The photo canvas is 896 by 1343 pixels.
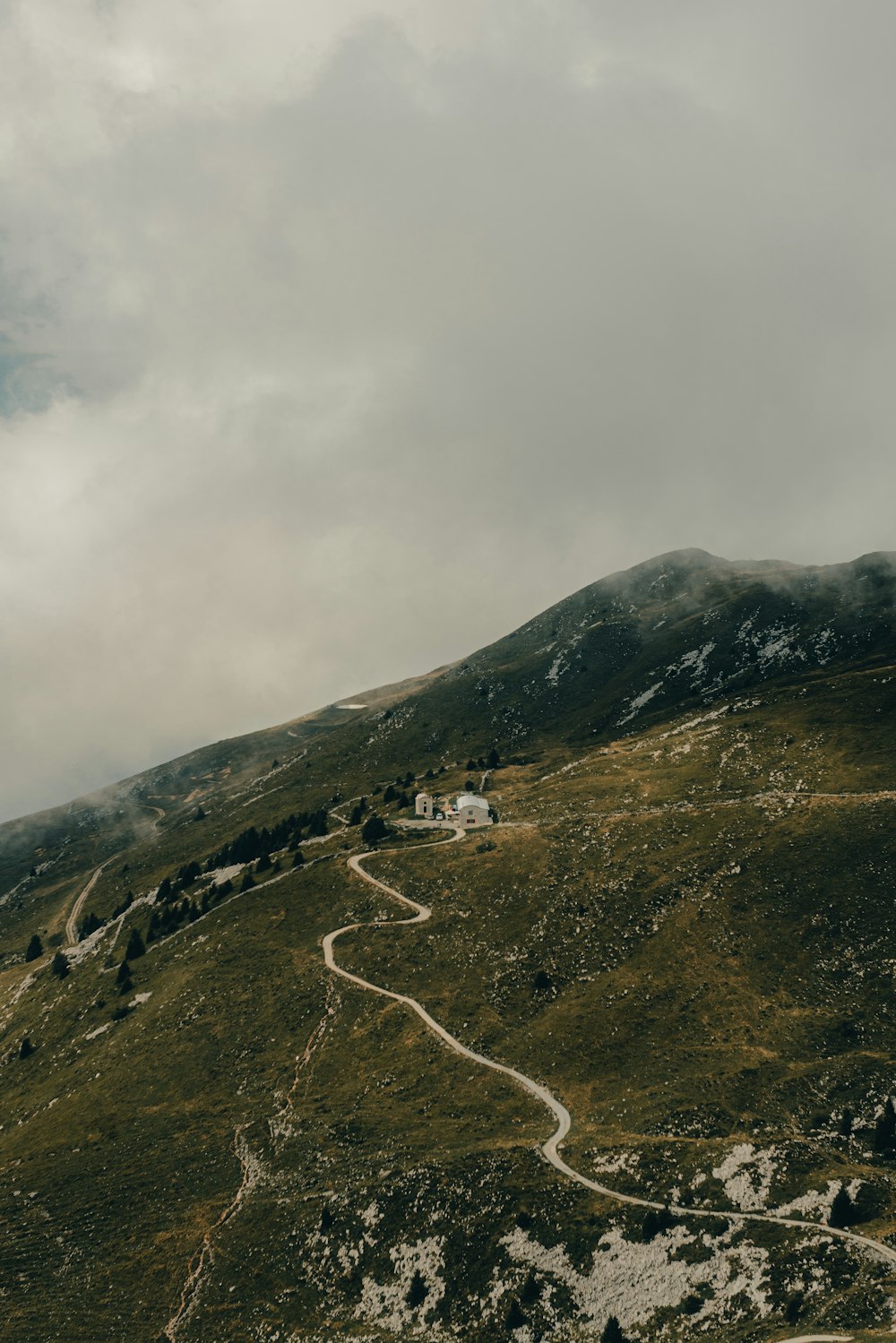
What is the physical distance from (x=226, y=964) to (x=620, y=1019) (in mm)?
59752

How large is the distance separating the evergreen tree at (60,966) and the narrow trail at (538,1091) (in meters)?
59.4

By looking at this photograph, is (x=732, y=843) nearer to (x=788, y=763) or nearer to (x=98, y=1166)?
(x=788, y=763)

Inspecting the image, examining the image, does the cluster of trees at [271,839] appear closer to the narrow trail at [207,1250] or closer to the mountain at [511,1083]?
the mountain at [511,1083]

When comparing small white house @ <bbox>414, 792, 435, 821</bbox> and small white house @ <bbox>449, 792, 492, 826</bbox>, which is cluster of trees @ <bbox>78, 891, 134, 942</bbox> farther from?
small white house @ <bbox>449, 792, 492, 826</bbox>

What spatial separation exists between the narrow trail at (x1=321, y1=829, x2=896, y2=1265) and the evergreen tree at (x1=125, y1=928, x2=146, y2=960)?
3985 cm

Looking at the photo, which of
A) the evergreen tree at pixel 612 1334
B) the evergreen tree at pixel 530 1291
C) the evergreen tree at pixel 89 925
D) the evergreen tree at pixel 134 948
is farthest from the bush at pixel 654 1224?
the evergreen tree at pixel 89 925

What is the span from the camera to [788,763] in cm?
12225

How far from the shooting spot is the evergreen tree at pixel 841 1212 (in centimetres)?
4975

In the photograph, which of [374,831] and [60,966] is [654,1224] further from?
[60,966]

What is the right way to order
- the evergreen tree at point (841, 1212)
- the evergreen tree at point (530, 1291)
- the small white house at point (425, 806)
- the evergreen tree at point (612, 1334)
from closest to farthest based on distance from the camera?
the evergreen tree at point (612, 1334)
the evergreen tree at point (841, 1212)
the evergreen tree at point (530, 1291)
the small white house at point (425, 806)

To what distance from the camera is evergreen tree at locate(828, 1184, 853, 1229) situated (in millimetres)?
49750

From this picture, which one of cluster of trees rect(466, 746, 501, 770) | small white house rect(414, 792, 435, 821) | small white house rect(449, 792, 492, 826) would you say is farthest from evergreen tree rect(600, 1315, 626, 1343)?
cluster of trees rect(466, 746, 501, 770)

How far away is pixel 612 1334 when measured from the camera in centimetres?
4709

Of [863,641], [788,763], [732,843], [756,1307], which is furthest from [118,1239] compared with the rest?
[863,641]
